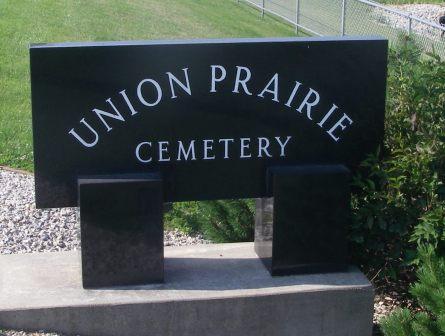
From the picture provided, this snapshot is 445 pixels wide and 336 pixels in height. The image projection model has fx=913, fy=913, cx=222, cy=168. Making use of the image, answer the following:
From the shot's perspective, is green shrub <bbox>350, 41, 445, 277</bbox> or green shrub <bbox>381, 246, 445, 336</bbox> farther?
green shrub <bbox>350, 41, 445, 277</bbox>

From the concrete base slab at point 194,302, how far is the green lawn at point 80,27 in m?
3.45

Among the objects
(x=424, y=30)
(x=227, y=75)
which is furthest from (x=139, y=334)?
(x=424, y=30)

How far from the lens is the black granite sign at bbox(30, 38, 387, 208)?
490cm

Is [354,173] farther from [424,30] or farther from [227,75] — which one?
[424,30]

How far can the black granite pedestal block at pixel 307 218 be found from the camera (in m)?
5.20

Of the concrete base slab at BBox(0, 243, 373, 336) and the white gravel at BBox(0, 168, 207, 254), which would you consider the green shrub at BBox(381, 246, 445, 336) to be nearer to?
the concrete base slab at BBox(0, 243, 373, 336)

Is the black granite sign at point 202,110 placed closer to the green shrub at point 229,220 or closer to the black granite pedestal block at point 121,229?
the black granite pedestal block at point 121,229

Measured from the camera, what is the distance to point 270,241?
17.5 feet

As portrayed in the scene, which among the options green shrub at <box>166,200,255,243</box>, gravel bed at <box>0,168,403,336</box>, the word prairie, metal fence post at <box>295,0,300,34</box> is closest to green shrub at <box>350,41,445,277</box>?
the word prairie

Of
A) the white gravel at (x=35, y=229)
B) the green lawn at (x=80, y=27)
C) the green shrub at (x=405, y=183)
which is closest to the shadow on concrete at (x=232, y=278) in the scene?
the green shrub at (x=405, y=183)

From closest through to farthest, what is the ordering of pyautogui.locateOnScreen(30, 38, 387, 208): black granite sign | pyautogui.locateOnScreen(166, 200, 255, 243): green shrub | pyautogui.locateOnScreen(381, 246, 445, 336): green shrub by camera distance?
pyautogui.locateOnScreen(381, 246, 445, 336): green shrub
pyautogui.locateOnScreen(30, 38, 387, 208): black granite sign
pyautogui.locateOnScreen(166, 200, 255, 243): green shrub

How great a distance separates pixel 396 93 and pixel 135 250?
197 centimetres

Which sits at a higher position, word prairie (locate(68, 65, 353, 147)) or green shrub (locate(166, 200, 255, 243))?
word prairie (locate(68, 65, 353, 147))

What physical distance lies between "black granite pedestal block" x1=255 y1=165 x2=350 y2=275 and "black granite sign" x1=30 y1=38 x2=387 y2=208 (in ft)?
0.38
